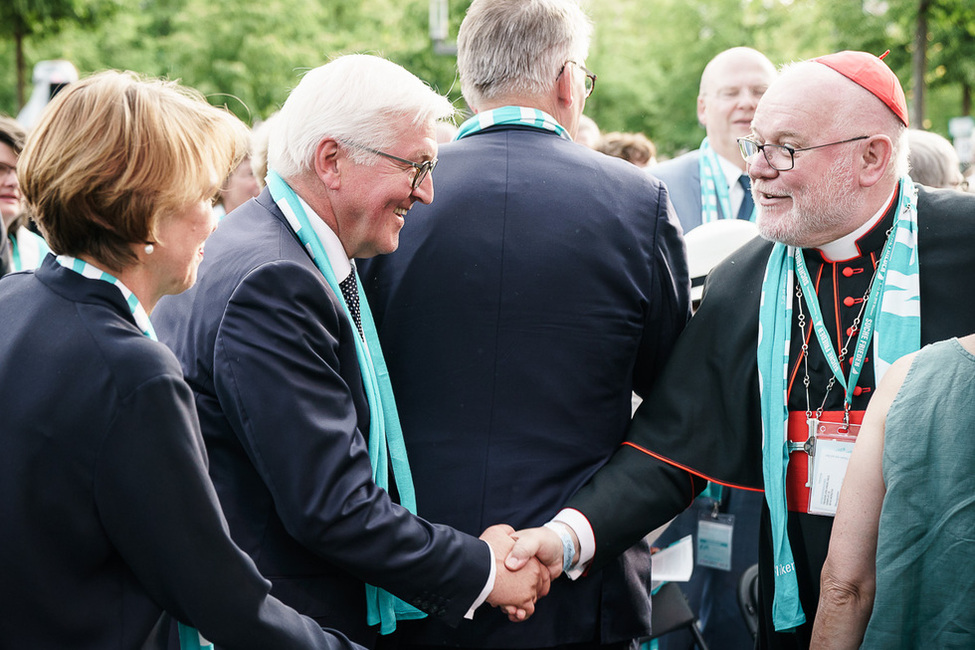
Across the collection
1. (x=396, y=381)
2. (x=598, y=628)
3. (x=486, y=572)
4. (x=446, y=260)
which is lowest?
(x=598, y=628)

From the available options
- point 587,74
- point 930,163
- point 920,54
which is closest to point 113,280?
point 587,74

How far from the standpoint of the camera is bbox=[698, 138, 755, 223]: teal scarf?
17.7 ft

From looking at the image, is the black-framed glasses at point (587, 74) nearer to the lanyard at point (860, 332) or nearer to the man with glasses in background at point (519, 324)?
the man with glasses in background at point (519, 324)

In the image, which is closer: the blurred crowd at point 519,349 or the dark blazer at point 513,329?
the blurred crowd at point 519,349

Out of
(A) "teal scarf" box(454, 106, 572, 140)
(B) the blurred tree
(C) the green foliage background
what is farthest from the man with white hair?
(B) the blurred tree

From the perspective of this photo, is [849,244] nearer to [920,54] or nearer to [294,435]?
[294,435]

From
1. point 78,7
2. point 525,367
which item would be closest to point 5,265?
point 525,367

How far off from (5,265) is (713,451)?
363 cm

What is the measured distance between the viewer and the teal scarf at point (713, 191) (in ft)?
17.7

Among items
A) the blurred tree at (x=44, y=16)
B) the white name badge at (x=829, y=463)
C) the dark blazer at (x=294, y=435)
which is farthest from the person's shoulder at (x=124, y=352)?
the blurred tree at (x=44, y=16)

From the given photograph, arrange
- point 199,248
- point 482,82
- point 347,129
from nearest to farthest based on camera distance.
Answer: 1. point 199,248
2. point 347,129
3. point 482,82

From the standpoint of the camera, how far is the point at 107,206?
5.92ft

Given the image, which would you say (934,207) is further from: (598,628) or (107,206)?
(107,206)

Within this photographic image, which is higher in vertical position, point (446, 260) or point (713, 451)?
point (446, 260)
